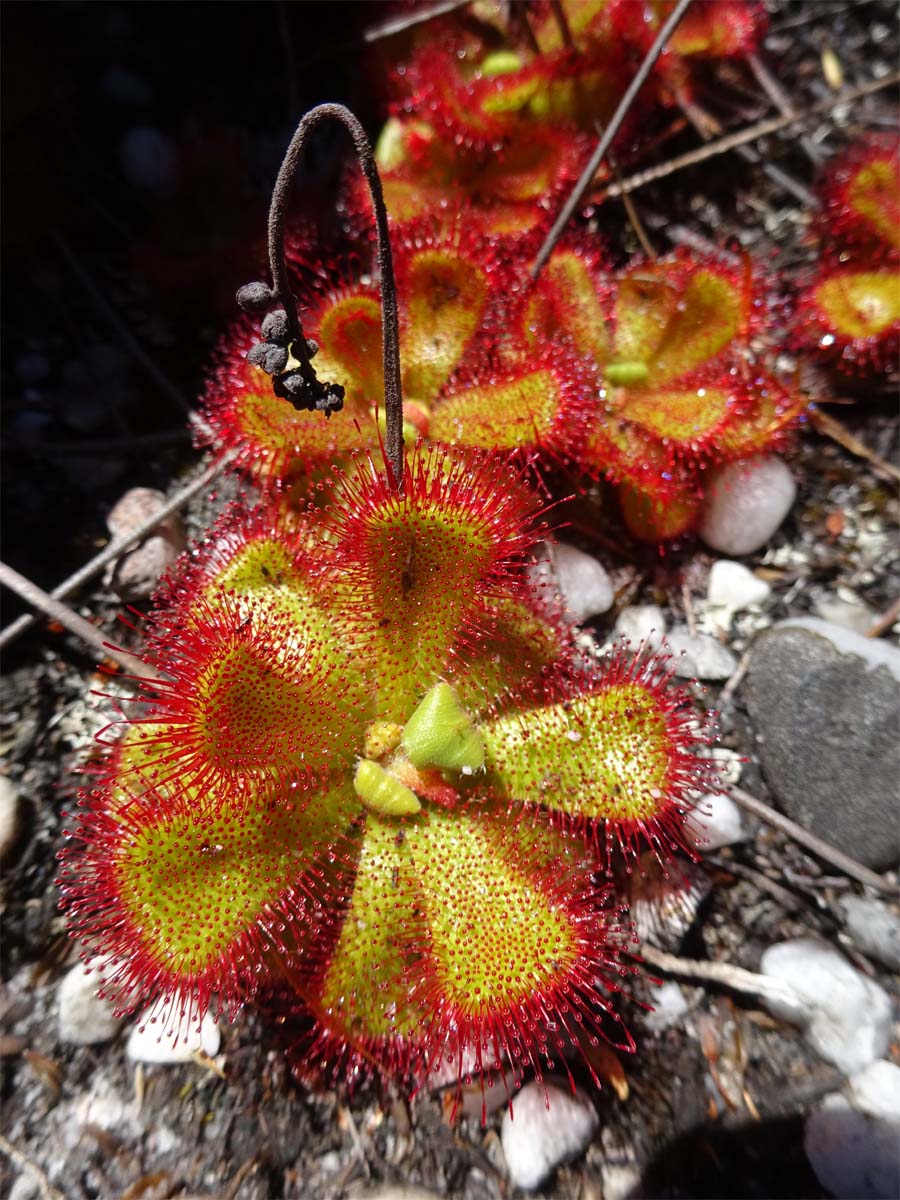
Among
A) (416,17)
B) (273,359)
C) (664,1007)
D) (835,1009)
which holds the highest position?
(416,17)

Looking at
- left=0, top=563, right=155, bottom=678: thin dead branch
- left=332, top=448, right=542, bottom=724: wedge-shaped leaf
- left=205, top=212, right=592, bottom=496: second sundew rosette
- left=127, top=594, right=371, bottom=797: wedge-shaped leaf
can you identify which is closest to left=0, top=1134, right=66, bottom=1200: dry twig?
left=127, top=594, right=371, bottom=797: wedge-shaped leaf

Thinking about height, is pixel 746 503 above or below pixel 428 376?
below

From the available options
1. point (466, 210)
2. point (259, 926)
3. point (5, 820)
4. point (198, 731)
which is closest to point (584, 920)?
point (259, 926)

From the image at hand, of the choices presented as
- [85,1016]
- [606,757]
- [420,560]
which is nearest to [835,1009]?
[606,757]

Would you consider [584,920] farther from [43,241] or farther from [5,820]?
[43,241]

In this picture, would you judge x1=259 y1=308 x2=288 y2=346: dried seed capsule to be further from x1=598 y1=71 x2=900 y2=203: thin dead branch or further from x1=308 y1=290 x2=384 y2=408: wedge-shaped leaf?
x1=598 y1=71 x2=900 y2=203: thin dead branch

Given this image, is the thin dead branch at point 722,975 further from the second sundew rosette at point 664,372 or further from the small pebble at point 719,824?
the second sundew rosette at point 664,372

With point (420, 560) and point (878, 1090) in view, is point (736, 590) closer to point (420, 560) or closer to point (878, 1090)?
point (420, 560)

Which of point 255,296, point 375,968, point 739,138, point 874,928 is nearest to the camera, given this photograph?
point 255,296
